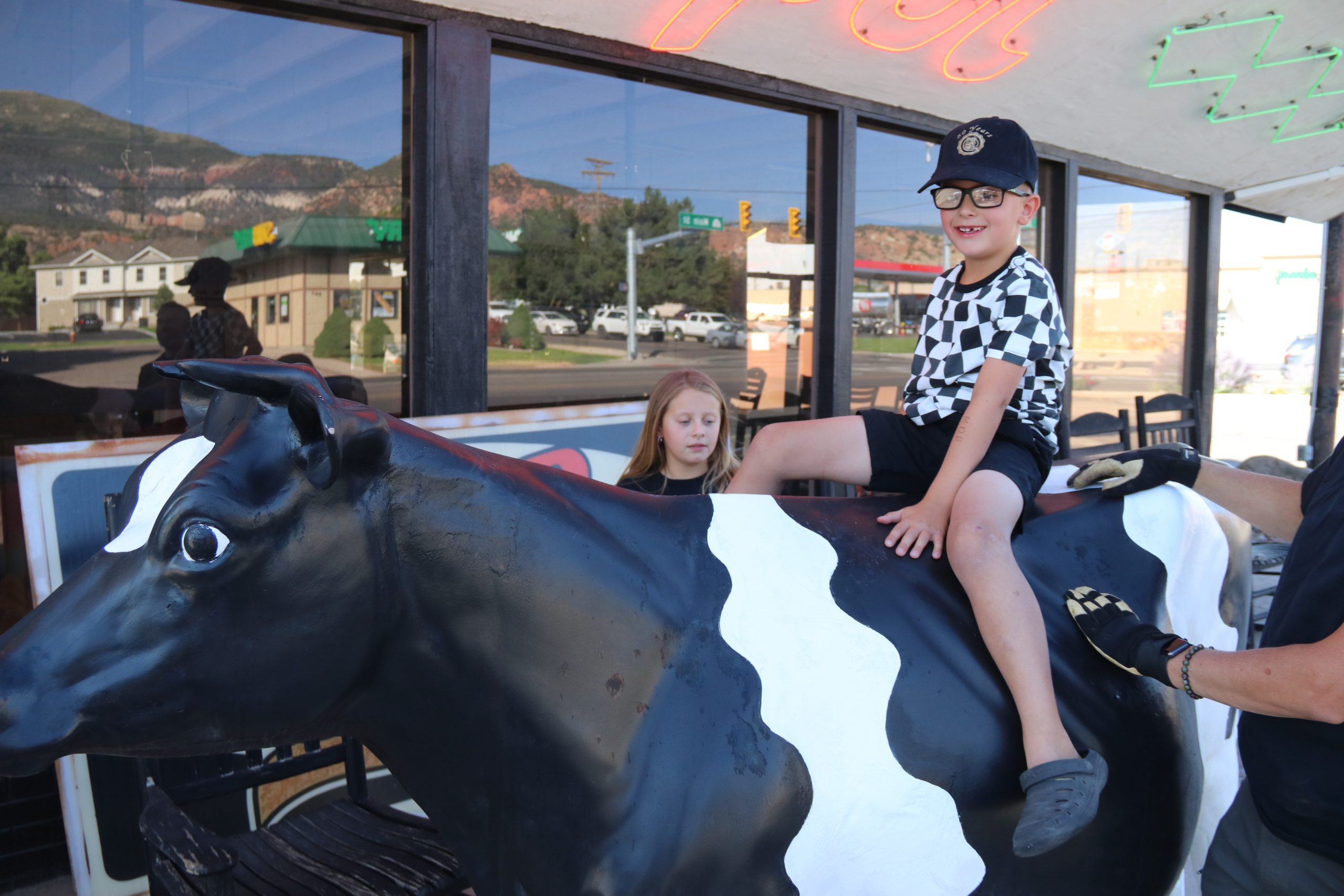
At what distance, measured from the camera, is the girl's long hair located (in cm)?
314

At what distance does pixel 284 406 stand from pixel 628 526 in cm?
52

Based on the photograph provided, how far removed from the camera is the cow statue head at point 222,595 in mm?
1133

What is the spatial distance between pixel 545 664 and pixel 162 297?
110 inches

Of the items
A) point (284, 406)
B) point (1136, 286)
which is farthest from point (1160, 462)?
point (1136, 286)

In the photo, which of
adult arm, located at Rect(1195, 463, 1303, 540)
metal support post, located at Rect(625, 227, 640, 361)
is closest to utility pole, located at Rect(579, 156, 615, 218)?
metal support post, located at Rect(625, 227, 640, 361)

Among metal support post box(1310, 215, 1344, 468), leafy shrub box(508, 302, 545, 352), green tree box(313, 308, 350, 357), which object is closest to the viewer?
green tree box(313, 308, 350, 357)

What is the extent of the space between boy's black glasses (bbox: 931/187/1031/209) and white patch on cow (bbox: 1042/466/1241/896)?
69cm

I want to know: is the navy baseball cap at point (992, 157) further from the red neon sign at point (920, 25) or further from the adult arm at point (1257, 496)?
the red neon sign at point (920, 25)

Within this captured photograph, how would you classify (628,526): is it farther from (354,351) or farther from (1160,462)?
(354,351)

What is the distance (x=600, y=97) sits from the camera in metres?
4.25

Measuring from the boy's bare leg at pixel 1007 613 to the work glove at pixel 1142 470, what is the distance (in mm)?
426

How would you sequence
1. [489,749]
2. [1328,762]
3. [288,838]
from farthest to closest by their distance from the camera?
[288,838] → [1328,762] → [489,749]

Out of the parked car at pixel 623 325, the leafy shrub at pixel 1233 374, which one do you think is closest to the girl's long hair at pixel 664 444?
the parked car at pixel 623 325

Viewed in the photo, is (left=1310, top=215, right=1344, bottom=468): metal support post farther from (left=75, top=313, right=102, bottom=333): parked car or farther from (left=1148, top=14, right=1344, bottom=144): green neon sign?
(left=75, top=313, right=102, bottom=333): parked car
